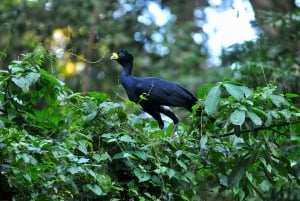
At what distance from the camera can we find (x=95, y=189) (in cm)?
336

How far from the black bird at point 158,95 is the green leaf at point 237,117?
3.05ft

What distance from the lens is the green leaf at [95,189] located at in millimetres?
3340

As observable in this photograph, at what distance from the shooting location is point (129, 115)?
4004mm

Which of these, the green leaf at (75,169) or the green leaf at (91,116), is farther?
the green leaf at (91,116)

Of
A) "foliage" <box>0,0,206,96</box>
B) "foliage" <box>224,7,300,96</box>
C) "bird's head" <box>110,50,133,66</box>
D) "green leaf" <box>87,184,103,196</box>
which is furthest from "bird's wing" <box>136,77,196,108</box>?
"foliage" <box>0,0,206,96</box>

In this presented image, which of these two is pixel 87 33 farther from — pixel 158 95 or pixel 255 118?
pixel 255 118

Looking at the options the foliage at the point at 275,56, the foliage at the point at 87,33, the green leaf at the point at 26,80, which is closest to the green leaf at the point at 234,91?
the green leaf at the point at 26,80

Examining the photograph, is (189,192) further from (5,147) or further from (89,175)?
(5,147)

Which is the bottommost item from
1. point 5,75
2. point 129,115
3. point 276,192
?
point 276,192

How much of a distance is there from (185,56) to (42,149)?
809cm

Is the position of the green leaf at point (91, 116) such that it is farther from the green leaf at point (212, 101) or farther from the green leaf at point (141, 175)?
the green leaf at point (212, 101)

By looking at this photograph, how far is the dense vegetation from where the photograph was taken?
3516 millimetres

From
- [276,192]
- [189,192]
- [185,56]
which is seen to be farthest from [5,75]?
[185,56]

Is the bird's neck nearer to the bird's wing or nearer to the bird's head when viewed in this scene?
the bird's head
